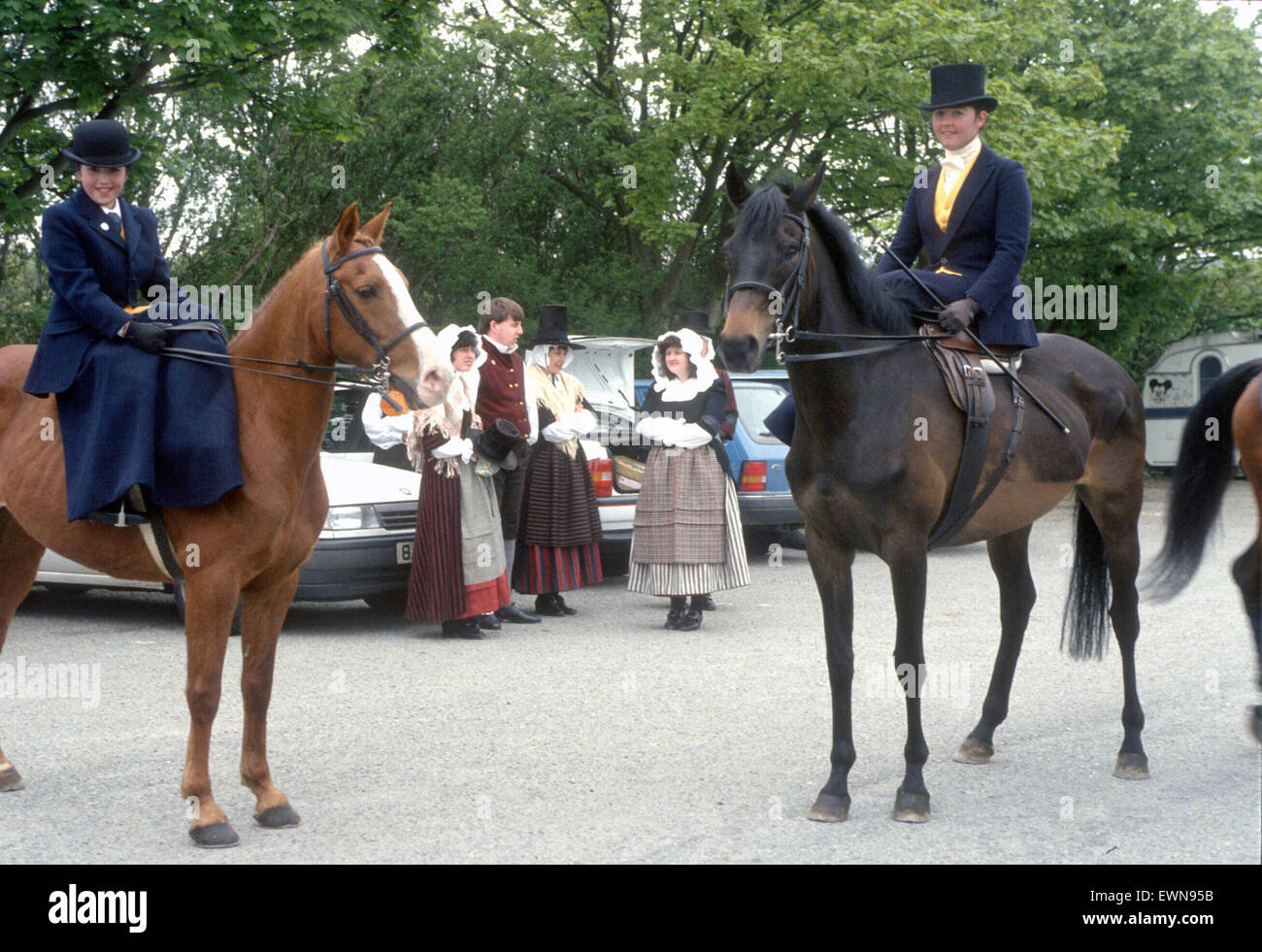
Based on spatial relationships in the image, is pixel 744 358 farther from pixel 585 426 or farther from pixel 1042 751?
pixel 585 426

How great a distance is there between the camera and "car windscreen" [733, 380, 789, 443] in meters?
13.3

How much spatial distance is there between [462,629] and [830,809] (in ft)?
16.3

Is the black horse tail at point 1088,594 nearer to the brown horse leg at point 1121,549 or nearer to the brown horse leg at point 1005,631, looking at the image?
the brown horse leg at point 1121,549

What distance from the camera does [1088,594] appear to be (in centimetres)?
641

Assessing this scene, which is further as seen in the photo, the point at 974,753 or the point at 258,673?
the point at 974,753

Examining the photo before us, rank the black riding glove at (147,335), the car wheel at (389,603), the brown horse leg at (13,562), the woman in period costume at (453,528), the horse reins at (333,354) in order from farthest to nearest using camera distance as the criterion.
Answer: the car wheel at (389,603), the woman in period costume at (453,528), the brown horse leg at (13,562), the black riding glove at (147,335), the horse reins at (333,354)

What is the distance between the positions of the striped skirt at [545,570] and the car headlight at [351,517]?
4.54ft

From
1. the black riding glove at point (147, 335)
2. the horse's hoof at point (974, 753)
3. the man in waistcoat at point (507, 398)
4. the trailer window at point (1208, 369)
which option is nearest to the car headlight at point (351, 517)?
the man in waistcoat at point (507, 398)

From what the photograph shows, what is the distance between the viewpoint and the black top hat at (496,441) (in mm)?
9531

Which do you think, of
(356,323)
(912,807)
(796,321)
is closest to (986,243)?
(796,321)

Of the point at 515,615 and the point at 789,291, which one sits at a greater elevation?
the point at 789,291

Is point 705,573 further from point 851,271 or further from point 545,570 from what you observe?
point 851,271

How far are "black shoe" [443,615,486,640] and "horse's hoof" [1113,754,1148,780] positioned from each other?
498 centimetres
